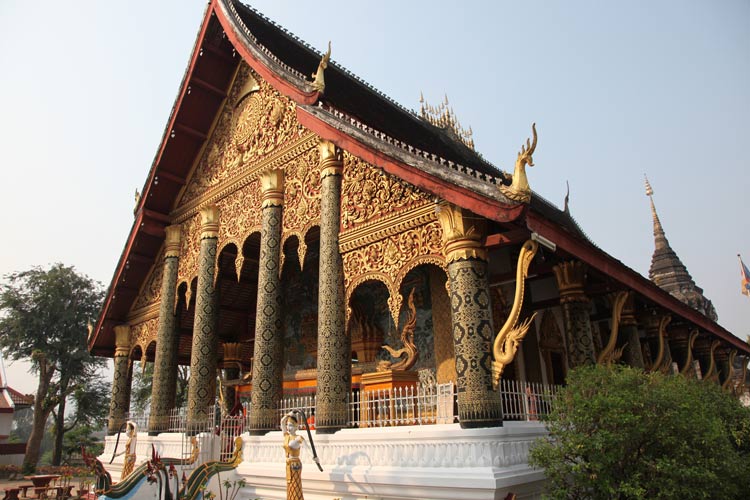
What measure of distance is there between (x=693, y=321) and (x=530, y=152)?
7.26 meters

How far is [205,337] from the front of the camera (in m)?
9.09

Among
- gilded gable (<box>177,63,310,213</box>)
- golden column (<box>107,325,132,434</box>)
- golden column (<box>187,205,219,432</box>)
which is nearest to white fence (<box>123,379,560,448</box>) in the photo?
golden column (<box>187,205,219,432</box>)

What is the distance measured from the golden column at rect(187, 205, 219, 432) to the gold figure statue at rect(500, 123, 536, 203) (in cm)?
622

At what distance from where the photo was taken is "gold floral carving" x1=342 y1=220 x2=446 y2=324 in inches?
227

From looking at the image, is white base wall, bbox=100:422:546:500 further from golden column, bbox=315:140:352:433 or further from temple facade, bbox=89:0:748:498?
golden column, bbox=315:140:352:433

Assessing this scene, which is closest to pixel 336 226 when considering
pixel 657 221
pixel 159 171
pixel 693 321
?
pixel 159 171

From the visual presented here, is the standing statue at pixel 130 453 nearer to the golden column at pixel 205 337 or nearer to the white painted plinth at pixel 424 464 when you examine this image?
the golden column at pixel 205 337

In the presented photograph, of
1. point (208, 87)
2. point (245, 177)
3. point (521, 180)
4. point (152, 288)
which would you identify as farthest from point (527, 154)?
point (152, 288)

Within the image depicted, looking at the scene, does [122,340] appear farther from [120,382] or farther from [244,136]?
[244,136]

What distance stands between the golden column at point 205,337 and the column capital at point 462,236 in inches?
211

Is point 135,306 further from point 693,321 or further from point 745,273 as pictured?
point 745,273

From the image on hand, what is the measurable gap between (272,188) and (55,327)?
22357 mm

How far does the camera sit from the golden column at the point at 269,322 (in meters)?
7.27

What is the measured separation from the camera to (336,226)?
275 inches
